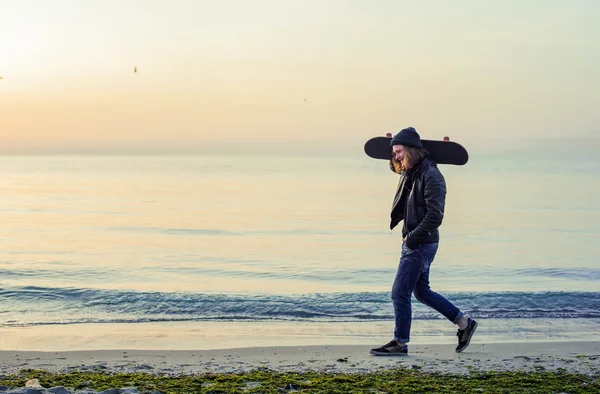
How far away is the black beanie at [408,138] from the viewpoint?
Answer: 22.3 ft

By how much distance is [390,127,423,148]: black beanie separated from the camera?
6809 millimetres

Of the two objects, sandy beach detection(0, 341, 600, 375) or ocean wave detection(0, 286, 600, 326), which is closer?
sandy beach detection(0, 341, 600, 375)

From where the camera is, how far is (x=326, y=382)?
577cm

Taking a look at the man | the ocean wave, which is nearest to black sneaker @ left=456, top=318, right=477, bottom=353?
the man

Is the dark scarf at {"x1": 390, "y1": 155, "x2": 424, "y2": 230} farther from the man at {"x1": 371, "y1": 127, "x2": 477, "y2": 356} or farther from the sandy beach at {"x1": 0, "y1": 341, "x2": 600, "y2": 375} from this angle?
the sandy beach at {"x1": 0, "y1": 341, "x2": 600, "y2": 375}

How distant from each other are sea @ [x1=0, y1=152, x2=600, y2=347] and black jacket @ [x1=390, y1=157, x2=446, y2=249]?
232 centimetres

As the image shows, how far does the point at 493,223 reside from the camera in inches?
1024

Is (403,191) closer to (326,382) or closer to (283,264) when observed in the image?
(326,382)

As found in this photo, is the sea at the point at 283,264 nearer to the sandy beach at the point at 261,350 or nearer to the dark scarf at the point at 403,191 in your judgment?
the sandy beach at the point at 261,350

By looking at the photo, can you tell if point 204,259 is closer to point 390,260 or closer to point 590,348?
point 390,260

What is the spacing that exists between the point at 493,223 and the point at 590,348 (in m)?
18.8

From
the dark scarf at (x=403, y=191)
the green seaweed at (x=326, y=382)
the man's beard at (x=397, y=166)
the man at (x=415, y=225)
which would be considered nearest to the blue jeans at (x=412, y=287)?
the man at (x=415, y=225)

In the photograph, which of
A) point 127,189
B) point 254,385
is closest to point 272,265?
point 254,385

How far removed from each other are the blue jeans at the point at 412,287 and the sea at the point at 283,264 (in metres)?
1.66
